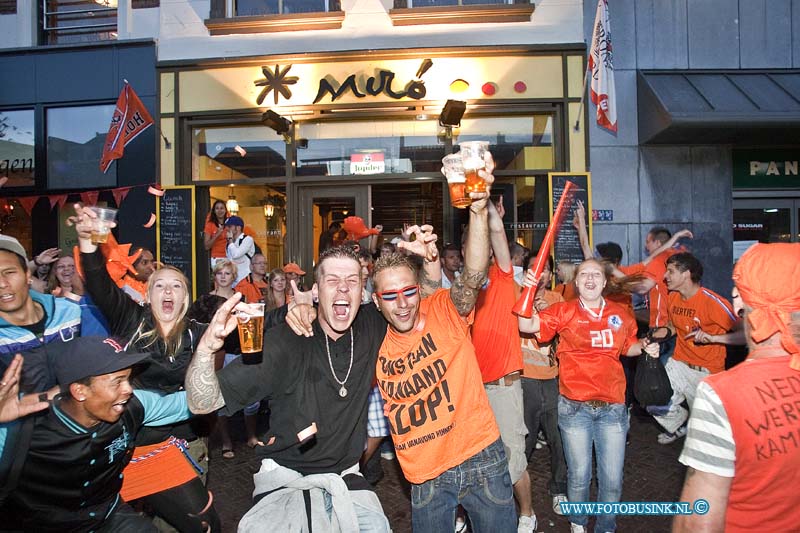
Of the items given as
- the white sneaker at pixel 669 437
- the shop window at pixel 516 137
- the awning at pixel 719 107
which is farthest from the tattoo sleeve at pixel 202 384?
the awning at pixel 719 107

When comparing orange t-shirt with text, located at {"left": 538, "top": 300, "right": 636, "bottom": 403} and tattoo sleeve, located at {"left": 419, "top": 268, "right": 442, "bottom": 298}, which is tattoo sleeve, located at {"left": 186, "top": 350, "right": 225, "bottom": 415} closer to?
tattoo sleeve, located at {"left": 419, "top": 268, "right": 442, "bottom": 298}

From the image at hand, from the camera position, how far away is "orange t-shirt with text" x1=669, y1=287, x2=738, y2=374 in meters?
5.57

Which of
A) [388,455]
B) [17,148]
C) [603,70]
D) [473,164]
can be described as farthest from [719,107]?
[17,148]

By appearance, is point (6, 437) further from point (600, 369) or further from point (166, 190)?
point (166, 190)

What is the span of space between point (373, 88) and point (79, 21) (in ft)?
20.4

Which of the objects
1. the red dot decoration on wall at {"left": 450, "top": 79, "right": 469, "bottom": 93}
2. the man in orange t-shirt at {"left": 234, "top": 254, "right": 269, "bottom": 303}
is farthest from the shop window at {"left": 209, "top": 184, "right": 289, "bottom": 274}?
the red dot decoration on wall at {"left": 450, "top": 79, "right": 469, "bottom": 93}

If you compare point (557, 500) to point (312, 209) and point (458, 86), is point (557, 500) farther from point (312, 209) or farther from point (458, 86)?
point (458, 86)

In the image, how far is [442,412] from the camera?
2748 mm

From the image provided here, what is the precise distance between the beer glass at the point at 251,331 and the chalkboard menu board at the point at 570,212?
6984 millimetres

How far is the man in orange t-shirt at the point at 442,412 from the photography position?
2.74 meters

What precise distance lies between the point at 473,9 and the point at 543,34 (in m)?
1.28

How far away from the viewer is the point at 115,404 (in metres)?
2.63

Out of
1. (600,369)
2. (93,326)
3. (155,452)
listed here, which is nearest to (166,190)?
(93,326)

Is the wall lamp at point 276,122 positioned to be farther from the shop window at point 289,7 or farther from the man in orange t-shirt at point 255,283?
the man in orange t-shirt at point 255,283
